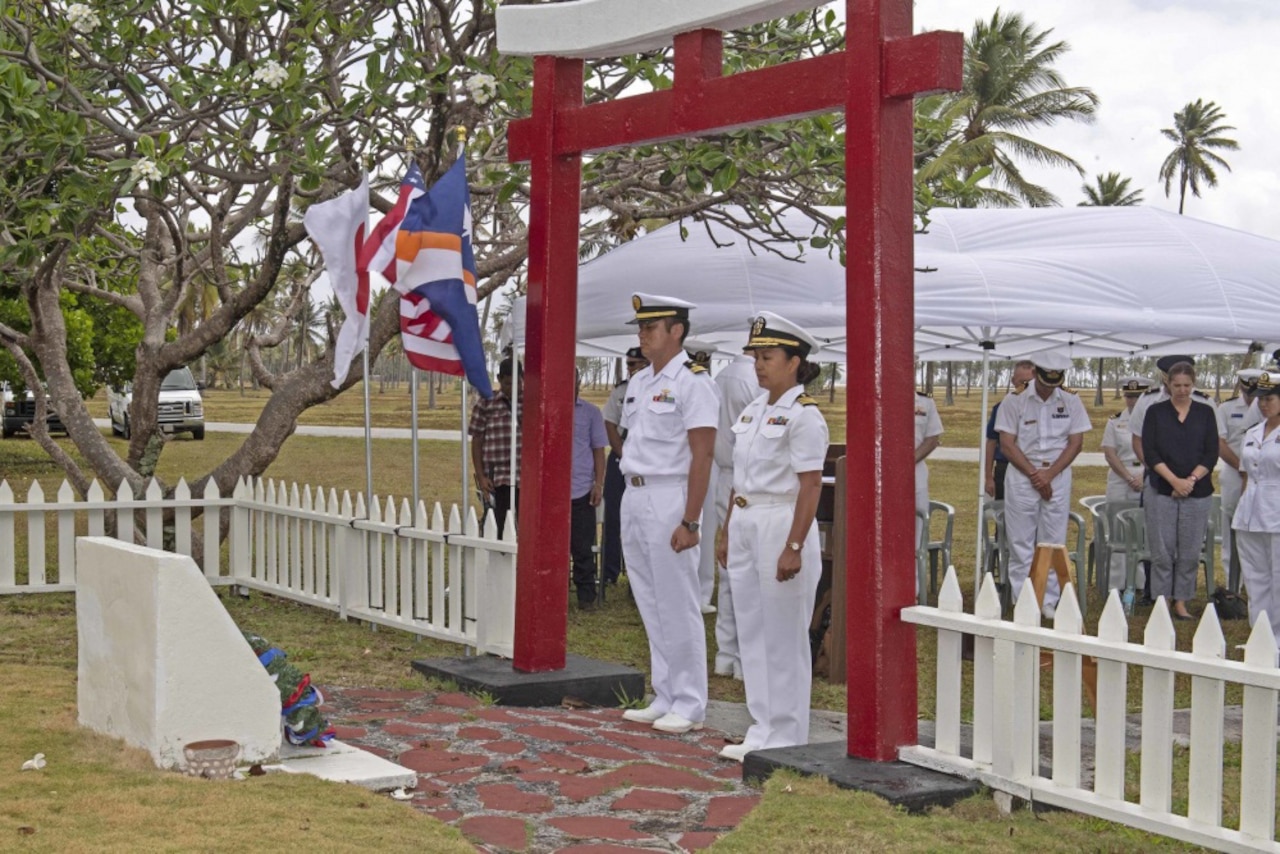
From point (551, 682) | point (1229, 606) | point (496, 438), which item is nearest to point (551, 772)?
point (551, 682)

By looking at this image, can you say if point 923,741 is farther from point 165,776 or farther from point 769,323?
point 165,776

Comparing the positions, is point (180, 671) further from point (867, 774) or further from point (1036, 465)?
point (1036, 465)

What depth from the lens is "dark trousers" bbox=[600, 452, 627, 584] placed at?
39.7 ft

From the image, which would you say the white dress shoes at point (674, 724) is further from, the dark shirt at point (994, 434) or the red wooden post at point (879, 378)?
the dark shirt at point (994, 434)

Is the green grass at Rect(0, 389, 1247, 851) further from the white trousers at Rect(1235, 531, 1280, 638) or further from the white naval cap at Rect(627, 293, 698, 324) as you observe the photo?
the white naval cap at Rect(627, 293, 698, 324)

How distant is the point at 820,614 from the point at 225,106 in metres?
5.01

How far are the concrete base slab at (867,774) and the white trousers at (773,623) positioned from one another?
1.49ft

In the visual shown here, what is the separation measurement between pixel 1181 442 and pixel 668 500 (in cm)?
551

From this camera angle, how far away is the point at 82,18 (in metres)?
9.15

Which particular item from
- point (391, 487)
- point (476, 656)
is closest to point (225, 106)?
point (476, 656)

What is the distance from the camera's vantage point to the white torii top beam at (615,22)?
6.37 m

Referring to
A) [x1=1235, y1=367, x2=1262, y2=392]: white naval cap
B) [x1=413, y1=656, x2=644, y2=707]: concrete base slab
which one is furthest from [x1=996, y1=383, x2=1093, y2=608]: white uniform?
[x1=413, y1=656, x2=644, y2=707]: concrete base slab

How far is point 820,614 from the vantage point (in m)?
8.96

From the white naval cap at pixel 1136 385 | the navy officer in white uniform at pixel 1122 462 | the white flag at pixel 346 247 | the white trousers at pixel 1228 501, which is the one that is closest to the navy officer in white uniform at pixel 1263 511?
the white trousers at pixel 1228 501
